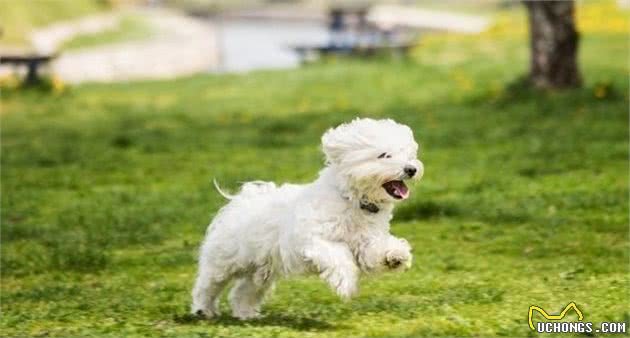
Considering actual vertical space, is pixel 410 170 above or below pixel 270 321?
above

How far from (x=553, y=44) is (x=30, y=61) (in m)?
12.7

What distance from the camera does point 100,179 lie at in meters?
16.9

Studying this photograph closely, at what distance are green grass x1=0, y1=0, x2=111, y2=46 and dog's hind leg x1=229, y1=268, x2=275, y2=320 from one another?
103 ft

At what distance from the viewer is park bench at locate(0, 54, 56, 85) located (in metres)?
29.1

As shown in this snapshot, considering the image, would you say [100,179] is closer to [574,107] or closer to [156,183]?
[156,183]

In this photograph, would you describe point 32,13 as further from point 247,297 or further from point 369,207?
point 369,207

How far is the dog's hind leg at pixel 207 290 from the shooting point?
9.01 metres

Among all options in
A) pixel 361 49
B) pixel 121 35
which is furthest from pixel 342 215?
Result: pixel 121 35

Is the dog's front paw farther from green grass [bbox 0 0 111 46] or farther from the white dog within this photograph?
green grass [bbox 0 0 111 46]

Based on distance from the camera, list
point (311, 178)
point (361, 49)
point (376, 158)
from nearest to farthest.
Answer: point (376, 158) → point (311, 178) → point (361, 49)

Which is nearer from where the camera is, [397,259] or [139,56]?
[397,259]

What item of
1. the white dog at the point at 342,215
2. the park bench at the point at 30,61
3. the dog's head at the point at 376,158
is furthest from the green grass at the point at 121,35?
the dog's head at the point at 376,158

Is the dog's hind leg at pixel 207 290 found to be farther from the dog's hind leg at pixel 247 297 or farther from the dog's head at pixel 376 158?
the dog's head at pixel 376 158

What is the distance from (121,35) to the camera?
50.7 meters
